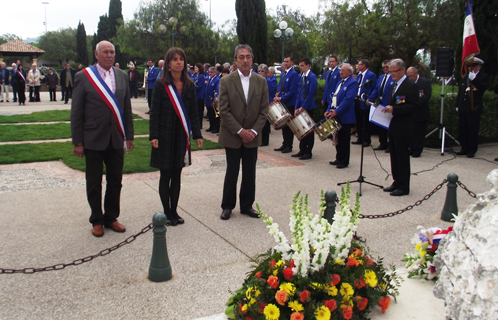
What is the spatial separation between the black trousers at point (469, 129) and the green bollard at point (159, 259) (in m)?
8.50

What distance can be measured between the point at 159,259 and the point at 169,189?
66.7 inches

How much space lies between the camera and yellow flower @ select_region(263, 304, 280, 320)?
278cm

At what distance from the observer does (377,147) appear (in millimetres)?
11250

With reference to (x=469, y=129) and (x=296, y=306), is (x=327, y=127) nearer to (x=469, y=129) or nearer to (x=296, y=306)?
(x=469, y=129)

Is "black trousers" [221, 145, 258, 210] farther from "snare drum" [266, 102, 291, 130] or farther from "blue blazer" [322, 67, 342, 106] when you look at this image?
"blue blazer" [322, 67, 342, 106]

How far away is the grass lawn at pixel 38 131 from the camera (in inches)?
464

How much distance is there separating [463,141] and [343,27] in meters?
20.3

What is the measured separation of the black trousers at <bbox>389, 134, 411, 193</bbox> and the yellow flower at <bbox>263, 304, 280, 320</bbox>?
464cm

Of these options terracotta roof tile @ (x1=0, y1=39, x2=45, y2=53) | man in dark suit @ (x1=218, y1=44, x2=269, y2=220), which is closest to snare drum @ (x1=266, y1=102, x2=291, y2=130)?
man in dark suit @ (x1=218, y1=44, x2=269, y2=220)

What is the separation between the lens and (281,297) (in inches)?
112

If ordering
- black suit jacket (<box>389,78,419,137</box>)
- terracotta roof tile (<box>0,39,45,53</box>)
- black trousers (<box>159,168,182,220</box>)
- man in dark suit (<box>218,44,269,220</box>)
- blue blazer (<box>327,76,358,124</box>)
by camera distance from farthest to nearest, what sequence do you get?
1. terracotta roof tile (<box>0,39,45,53</box>)
2. blue blazer (<box>327,76,358,124</box>)
3. black suit jacket (<box>389,78,419,137</box>)
4. man in dark suit (<box>218,44,269,220</box>)
5. black trousers (<box>159,168,182,220</box>)

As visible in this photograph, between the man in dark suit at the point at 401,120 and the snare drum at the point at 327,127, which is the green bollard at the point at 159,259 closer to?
the man in dark suit at the point at 401,120

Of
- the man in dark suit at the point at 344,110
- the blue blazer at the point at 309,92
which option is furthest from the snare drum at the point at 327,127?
the blue blazer at the point at 309,92

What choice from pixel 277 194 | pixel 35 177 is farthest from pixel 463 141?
pixel 35 177
